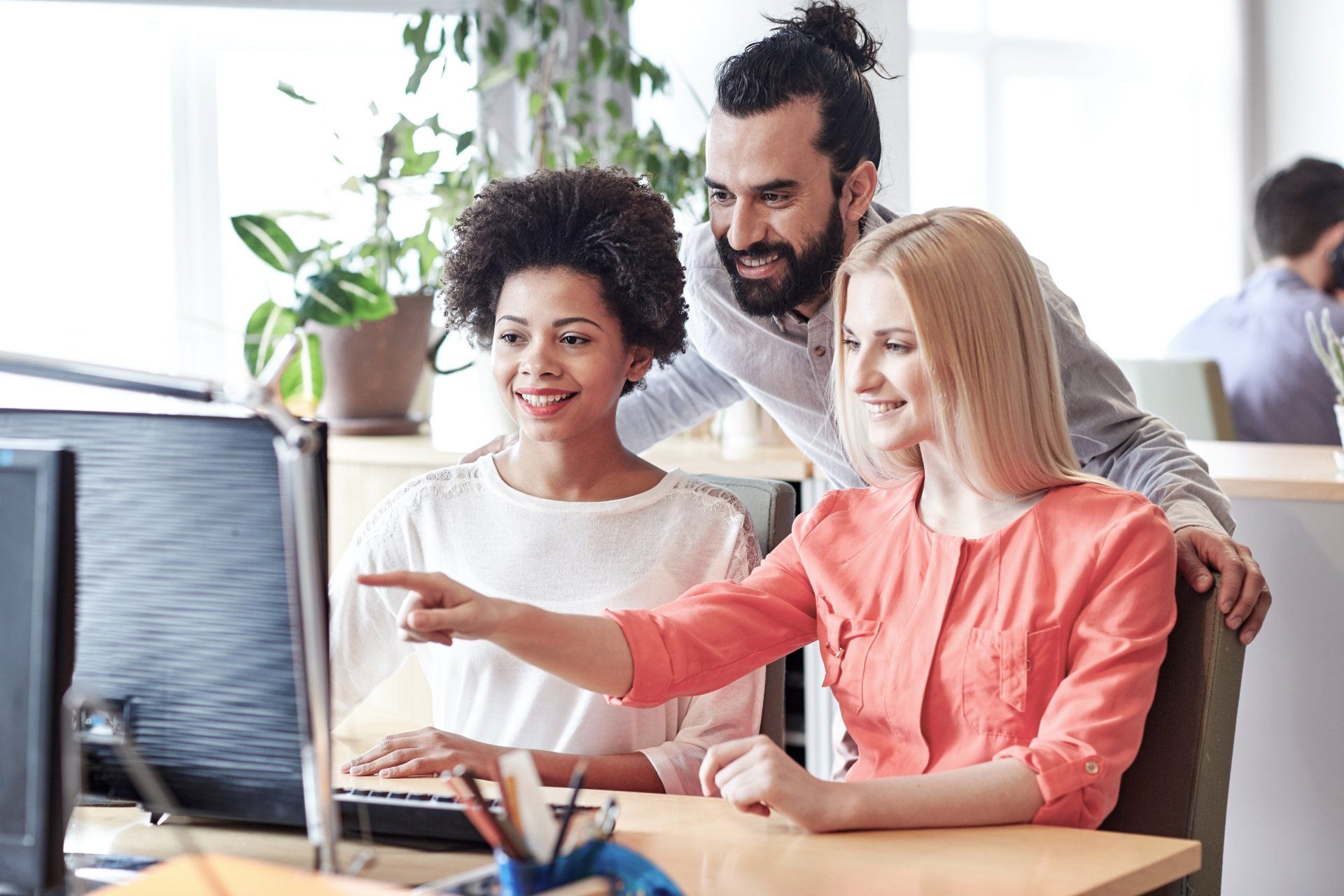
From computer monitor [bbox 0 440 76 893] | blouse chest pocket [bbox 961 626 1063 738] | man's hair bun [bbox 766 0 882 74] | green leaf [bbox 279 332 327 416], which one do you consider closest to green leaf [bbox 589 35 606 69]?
green leaf [bbox 279 332 327 416]

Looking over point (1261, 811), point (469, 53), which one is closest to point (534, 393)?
point (1261, 811)

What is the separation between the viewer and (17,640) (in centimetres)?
84

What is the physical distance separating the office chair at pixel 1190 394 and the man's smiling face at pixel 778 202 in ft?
5.42

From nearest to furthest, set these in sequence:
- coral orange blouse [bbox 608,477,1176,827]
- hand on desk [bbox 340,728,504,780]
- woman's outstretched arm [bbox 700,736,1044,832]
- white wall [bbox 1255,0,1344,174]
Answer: woman's outstretched arm [bbox 700,736,1044,832] < coral orange blouse [bbox 608,477,1176,827] < hand on desk [bbox 340,728,504,780] < white wall [bbox 1255,0,1344,174]

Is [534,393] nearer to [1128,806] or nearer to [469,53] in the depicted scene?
[1128,806]

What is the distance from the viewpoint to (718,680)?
137 cm

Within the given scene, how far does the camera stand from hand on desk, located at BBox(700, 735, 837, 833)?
42.5 inches

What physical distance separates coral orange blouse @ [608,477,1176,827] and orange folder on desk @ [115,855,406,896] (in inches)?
18.9

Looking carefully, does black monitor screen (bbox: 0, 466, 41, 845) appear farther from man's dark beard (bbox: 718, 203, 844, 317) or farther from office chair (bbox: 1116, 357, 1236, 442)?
office chair (bbox: 1116, 357, 1236, 442)

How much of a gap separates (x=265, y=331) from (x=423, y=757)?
1.30 m

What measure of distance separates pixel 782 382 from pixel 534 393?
494mm

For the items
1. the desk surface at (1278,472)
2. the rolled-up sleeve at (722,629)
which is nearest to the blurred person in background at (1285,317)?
the desk surface at (1278,472)

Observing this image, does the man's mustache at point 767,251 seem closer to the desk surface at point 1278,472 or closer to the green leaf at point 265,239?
the desk surface at point 1278,472

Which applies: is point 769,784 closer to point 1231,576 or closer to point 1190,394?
point 1231,576
